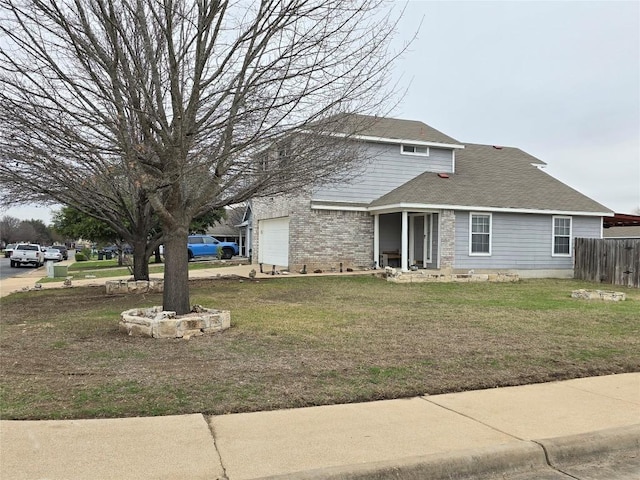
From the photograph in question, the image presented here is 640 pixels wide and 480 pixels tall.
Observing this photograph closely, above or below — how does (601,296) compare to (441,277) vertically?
below

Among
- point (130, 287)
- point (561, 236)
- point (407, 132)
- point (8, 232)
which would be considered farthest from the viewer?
point (8, 232)

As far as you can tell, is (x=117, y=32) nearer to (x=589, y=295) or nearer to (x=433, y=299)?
(x=433, y=299)

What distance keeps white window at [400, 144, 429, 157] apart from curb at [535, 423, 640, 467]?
17.8 meters

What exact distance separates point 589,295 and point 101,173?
1193cm

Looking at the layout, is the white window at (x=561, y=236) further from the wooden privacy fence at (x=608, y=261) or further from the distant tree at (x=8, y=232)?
the distant tree at (x=8, y=232)

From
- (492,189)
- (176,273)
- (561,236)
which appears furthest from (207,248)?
(176,273)

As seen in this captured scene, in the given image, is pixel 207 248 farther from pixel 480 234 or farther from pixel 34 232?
pixel 34 232

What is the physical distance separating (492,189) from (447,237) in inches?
140

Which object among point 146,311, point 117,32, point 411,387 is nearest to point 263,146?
point 117,32

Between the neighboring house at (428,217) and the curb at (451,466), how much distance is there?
14.5 metres

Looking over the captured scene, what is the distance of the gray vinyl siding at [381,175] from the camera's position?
20.7 m

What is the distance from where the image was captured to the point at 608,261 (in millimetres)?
19359

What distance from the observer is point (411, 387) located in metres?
5.65

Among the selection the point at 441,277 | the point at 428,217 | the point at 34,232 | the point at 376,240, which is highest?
the point at 34,232
